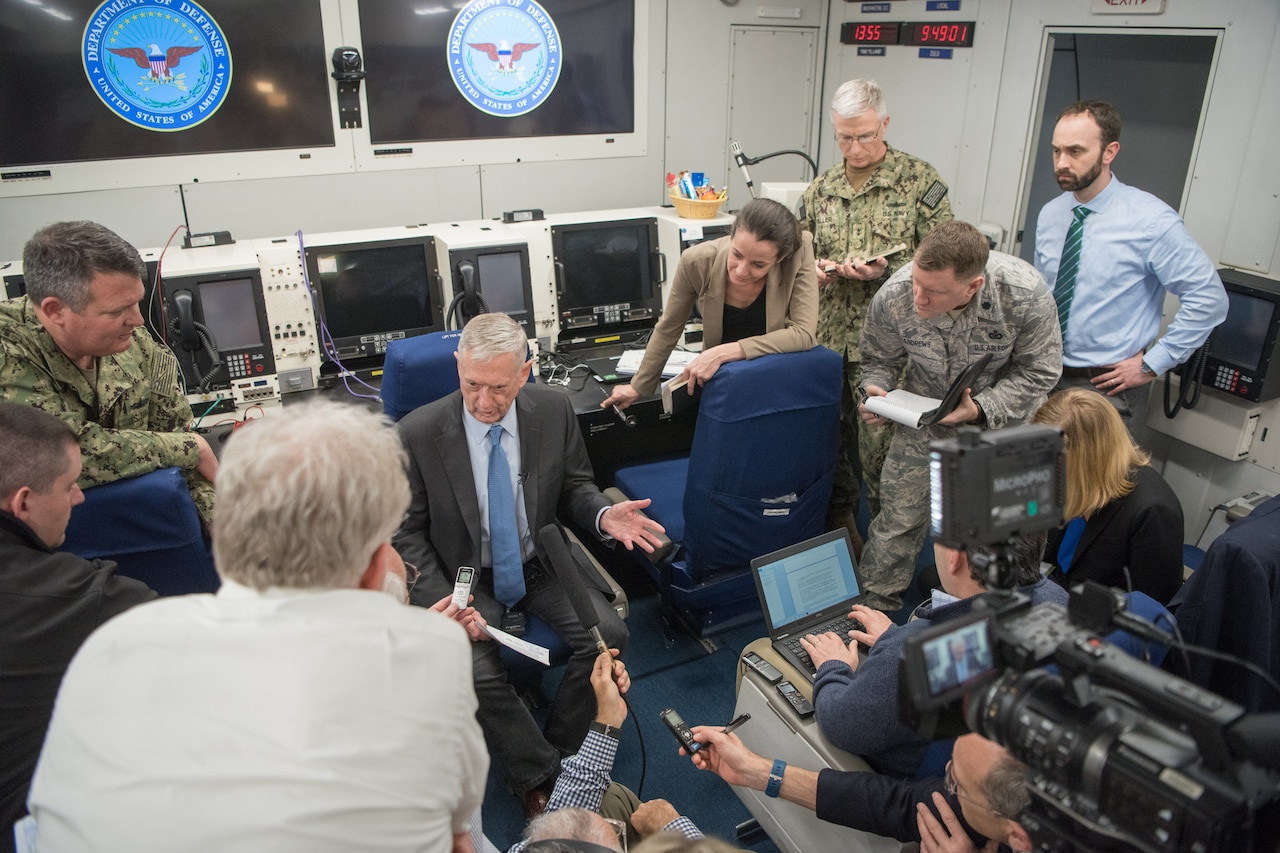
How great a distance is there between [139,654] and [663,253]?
3049 mm

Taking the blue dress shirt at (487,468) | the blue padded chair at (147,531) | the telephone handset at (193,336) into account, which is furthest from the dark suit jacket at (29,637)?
the telephone handset at (193,336)

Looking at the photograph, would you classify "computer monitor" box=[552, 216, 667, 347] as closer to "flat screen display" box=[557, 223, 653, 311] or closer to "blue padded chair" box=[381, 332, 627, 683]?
"flat screen display" box=[557, 223, 653, 311]

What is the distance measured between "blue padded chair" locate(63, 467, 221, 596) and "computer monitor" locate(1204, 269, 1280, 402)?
326 centimetres

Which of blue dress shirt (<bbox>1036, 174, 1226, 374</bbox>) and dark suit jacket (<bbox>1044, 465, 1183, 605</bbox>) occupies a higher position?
blue dress shirt (<bbox>1036, 174, 1226, 374</bbox>)

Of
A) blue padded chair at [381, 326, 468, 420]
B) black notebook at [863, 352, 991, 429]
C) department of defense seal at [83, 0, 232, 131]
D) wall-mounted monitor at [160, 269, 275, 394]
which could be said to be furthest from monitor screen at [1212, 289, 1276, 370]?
department of defense seal at [83, 0, 232, 131]

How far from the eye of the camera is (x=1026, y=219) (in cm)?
424

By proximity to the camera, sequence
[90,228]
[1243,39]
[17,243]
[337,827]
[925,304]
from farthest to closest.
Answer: [17,243]
[1243,39]
[925,304]
[90,228]
[337,827]

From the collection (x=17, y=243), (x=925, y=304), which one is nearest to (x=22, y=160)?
(x=17, y=243)

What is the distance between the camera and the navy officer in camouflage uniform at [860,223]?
3.19 meters

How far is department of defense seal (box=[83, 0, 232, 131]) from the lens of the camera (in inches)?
125

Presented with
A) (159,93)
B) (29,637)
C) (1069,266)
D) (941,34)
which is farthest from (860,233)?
(29,637)

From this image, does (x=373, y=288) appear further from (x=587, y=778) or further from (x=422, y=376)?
(x=587, y=778)

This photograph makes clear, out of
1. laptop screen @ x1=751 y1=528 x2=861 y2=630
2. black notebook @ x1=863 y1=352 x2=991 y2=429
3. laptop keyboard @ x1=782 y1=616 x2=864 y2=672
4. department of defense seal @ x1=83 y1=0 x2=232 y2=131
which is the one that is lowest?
laptop keyboard @ x1=782 y1=616 x2=864 y2=672

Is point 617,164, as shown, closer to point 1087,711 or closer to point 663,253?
point 663,253
